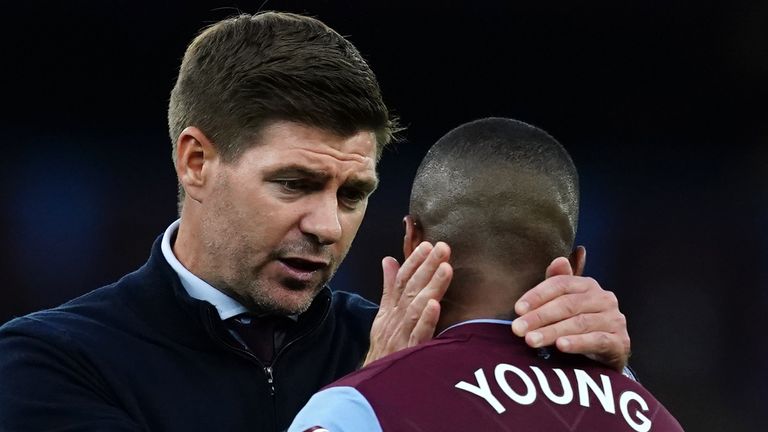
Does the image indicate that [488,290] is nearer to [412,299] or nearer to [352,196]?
[412,299]

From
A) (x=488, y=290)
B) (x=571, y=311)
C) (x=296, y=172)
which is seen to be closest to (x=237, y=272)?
(x=296, y=172)

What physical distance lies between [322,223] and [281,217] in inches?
3.4

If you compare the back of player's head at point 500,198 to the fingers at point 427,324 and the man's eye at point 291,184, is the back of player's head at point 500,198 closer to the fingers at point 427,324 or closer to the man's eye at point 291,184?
the fingers at point 427,324

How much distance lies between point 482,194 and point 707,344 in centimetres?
539

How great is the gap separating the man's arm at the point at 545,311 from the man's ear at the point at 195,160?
23.9 inches

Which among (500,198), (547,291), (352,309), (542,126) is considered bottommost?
(542,126)

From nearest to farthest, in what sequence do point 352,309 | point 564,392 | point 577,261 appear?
1. point 564,392
2. point 577,261
3. point 352,309

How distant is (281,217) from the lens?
229 cm

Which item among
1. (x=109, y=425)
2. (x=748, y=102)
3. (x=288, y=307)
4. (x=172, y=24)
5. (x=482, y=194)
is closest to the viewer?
(x=482, y=194)

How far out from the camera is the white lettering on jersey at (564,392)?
1676mm

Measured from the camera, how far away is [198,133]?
2.40m

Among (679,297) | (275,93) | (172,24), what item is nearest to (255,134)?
(275,93)

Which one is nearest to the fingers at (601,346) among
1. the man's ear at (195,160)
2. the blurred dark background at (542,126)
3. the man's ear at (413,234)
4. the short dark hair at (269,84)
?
the man's ear at (413,234)

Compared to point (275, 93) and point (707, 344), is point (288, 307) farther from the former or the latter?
point (707, 344)
